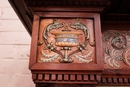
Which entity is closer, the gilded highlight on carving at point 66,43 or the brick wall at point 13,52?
the gilded highlight on carving at point 66,43

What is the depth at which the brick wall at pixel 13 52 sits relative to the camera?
107 cm

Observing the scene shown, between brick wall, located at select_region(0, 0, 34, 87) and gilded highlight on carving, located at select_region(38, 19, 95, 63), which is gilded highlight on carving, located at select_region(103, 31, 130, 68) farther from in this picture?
brick wall, located at select_region(0, 0, 34, 87)

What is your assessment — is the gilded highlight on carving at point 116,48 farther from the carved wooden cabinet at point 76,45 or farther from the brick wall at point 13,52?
the brick wall at point 13,52

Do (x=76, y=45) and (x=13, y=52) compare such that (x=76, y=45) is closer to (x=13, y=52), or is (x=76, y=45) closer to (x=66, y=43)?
(x=66, y=43)

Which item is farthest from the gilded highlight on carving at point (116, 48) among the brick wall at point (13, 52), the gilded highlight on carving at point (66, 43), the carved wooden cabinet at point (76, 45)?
the brick wall at point (13, 52)

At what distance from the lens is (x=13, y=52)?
3.68ft

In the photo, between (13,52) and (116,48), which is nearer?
(116,48)

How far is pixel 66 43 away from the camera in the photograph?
0.53 meters

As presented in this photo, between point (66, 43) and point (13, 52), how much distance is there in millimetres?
672

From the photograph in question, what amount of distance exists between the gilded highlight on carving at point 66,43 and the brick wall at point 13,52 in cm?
58

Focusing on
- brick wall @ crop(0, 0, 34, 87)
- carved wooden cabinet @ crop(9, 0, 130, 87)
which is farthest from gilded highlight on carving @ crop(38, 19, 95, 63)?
brick wall @ crop(0, 0, 34, 87)

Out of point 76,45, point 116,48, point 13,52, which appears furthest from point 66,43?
point 13,52

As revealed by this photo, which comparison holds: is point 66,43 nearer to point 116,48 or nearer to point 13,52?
point 116,48

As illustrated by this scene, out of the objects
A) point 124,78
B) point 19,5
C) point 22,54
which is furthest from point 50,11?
point 22,54
